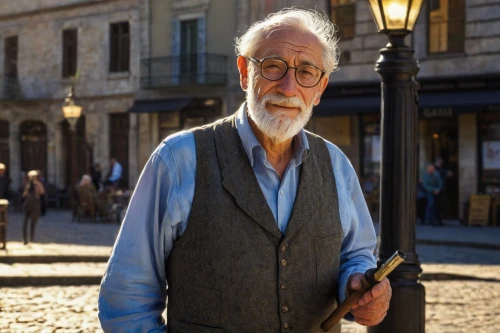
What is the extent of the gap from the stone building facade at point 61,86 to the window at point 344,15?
7857 millimetres

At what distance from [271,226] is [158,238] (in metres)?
0.36

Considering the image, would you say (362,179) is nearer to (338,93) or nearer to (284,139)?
(338,93)

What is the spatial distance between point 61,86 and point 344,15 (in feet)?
40.4

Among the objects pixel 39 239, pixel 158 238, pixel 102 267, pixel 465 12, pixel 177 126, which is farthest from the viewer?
→ pixel 177 126

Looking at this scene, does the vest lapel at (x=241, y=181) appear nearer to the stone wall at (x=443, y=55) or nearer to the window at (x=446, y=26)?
the stone wall at (x=443, y=55)

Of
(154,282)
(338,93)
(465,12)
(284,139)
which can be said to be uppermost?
(465,12)

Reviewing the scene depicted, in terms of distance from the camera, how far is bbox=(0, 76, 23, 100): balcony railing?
34188mm

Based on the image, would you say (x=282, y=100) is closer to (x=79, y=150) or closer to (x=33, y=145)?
(x=79, y=150)

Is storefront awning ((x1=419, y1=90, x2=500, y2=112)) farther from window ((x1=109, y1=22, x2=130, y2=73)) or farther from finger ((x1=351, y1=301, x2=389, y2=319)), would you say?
finger ((x1=351, y1=301, x2=389, y2=319))

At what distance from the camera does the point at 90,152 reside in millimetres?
32250

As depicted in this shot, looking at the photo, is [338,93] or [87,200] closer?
[87,200]

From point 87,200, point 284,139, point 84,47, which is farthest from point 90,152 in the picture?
point 284,139

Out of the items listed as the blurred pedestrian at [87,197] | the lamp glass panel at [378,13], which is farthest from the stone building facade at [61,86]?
the lamp glass panel at [378,13]

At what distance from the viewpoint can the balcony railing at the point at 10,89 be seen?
1346 inches
